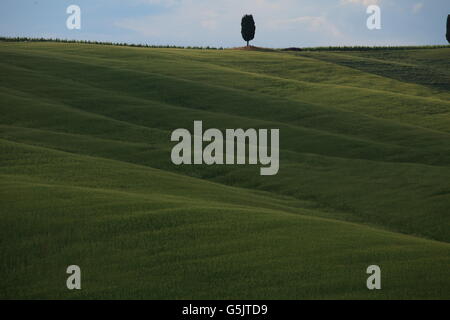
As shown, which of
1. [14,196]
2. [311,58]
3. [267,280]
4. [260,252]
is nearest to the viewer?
[267,280]

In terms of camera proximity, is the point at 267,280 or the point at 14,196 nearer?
the point at 267,280

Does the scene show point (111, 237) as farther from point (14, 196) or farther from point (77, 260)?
point (14, 196)

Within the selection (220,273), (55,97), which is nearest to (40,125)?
(55,97)

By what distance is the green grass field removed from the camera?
1558cm

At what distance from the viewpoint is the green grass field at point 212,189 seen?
1558 centimetres

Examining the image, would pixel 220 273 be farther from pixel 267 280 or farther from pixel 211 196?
pixel 211 196

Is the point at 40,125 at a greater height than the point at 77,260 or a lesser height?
greater

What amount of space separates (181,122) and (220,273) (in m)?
24.7

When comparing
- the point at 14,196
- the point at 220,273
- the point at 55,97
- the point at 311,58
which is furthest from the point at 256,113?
the point at 311,58

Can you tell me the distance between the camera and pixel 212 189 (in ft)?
82.1

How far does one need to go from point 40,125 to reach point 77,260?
21.8 meters
